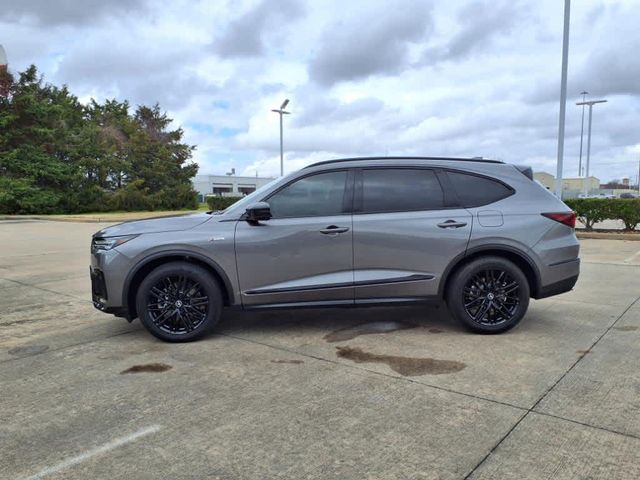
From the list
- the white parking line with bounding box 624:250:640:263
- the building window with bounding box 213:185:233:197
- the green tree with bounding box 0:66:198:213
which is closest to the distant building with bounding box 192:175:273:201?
the building window with bounding box 213:185:233:197

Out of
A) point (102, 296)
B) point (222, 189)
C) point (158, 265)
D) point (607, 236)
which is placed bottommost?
point (607, 236)

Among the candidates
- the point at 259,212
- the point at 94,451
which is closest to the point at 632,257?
the point at 259,212

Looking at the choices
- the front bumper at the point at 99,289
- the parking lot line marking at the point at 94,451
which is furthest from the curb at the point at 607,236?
the parking lot line marking at the point at 94,451

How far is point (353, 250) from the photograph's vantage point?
497cm

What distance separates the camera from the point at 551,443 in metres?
2.98

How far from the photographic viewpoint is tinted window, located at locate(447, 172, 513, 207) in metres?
5.21

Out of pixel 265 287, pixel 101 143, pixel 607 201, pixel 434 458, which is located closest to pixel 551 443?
pixel 434 458

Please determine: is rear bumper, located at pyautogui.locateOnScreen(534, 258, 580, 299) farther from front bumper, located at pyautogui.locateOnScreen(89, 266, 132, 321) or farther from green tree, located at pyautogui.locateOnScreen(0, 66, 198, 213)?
green tree, located at pyautogui.locateOnScreen(0, 66, 198, 213)

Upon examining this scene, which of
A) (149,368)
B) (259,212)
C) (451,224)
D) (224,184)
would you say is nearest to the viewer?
(149,368)

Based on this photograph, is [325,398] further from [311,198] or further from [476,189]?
[476,189]

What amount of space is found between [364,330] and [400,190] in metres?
1.49

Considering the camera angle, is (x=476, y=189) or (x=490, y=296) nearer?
(x=490, y=296)

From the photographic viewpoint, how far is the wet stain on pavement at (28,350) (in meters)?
4.78

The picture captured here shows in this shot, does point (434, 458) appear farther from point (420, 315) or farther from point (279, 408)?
point (420, 315)
